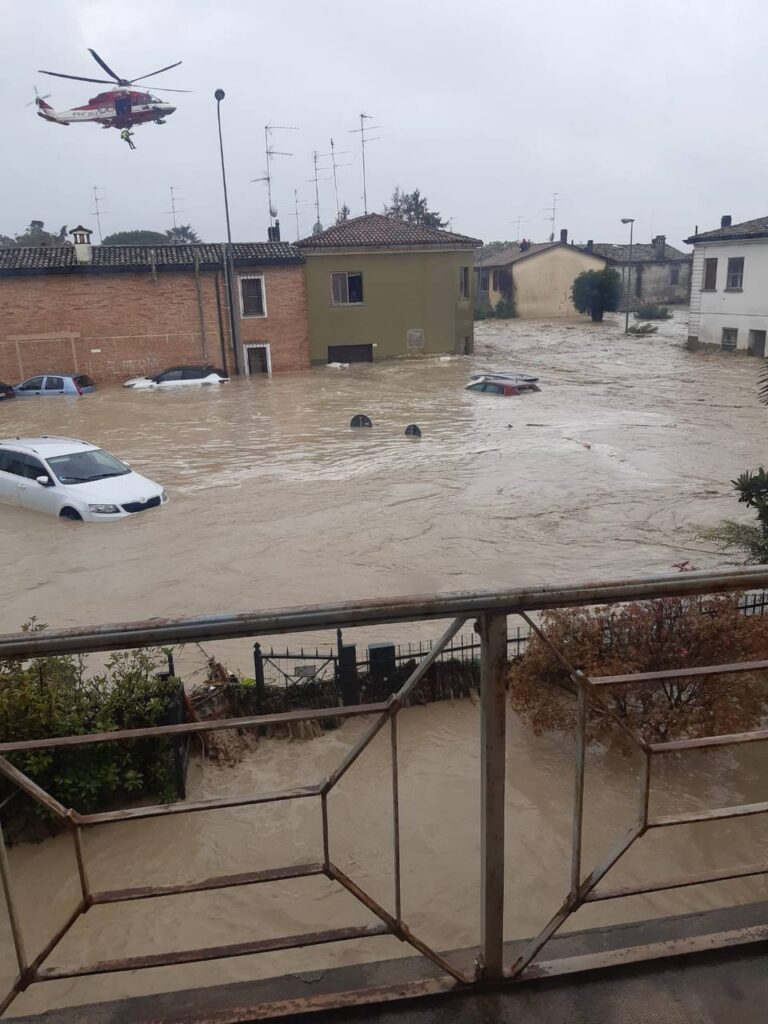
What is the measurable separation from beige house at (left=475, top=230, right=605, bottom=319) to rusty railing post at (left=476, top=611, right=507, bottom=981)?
194 feet

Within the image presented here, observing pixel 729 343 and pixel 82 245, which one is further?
pixel 729 343

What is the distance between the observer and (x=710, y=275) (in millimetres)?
38344

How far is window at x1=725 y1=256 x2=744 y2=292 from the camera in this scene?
119 feet

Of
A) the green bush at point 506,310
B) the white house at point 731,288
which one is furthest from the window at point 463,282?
the green bush at point 506,310

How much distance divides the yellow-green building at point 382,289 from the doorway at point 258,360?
1.91m

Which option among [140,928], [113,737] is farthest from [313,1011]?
[140,928]

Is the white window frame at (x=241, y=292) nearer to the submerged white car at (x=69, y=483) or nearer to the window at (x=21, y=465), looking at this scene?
the submerged white car at (x=69, y=483)

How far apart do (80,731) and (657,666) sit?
178 inches

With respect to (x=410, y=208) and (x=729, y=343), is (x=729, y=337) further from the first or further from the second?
(x=410, y=208)

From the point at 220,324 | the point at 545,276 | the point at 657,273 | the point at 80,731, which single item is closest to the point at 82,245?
the point at 220,324

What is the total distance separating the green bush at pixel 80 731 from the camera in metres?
5.93

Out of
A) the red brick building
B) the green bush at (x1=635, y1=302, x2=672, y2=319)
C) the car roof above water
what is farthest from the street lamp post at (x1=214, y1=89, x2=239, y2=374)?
the green bush at (x1=635, y1=302, x2=672, y2=319)

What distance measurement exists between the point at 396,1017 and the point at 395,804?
51 cm

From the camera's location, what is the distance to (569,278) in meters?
58.6
